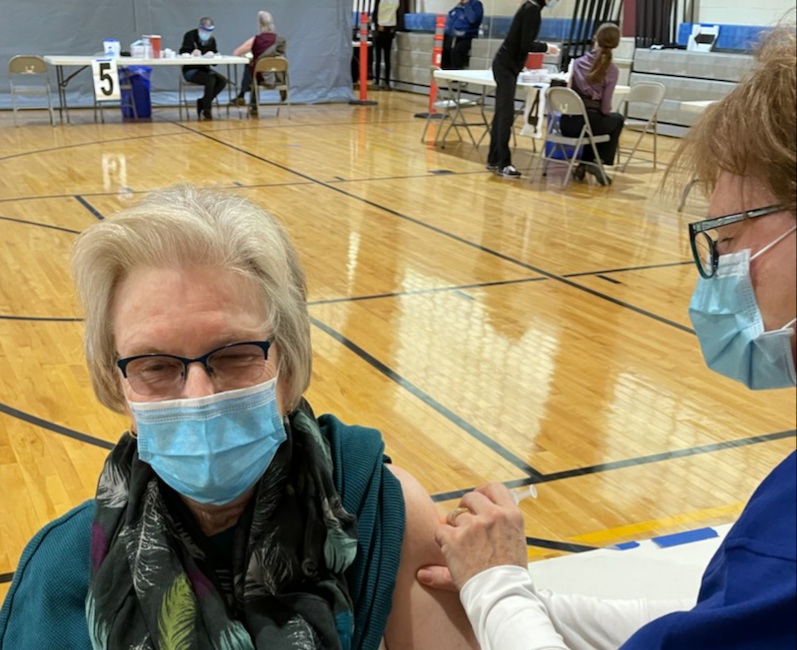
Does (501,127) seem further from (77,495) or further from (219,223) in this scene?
(219,223)

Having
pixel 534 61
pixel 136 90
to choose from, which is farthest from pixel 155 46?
pixel 534 61

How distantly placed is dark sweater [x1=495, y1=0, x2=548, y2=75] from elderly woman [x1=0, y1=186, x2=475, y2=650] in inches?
288

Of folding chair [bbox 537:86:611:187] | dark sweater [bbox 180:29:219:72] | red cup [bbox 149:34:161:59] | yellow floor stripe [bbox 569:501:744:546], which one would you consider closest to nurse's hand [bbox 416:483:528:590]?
yellow floor stripe [bbox 569:501:744:546]

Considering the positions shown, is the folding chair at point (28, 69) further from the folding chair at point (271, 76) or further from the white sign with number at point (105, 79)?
the folding chair at point (271, 76)

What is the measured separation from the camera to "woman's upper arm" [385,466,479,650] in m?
1.23

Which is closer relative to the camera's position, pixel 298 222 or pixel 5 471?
pixel 5 471

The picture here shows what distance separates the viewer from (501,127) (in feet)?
28.1

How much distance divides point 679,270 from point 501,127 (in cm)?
343

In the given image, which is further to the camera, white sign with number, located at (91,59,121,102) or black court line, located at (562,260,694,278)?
white sign with number, located at (91,59,121,102)

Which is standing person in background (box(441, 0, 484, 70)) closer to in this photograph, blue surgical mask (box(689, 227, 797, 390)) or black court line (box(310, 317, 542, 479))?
black court line (box(310, 317, 542, 479))

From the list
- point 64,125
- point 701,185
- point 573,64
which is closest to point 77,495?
point 701,185

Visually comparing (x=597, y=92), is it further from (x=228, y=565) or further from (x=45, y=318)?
(x=228, y=565)

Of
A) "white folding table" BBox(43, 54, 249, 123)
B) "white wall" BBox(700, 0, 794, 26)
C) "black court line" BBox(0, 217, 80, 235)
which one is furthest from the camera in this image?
"white wall" BBox(700, 0, 794, 26)

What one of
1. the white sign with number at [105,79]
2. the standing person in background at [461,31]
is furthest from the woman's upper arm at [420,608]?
the standing person in background at [461,31]
